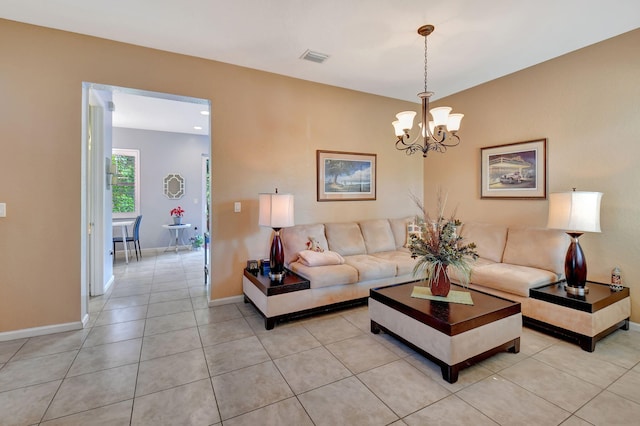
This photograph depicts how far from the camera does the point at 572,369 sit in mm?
2260

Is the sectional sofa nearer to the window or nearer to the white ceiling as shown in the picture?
the white ceiling

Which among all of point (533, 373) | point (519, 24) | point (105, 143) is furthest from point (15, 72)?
point (533, 373)

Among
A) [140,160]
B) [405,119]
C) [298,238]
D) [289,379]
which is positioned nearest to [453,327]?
[289,379]

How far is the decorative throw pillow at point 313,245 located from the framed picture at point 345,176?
0.71 metres

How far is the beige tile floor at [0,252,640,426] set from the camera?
180 cm

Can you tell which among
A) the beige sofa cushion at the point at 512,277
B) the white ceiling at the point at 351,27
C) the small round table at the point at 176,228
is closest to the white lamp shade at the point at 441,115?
the white ceiling at the point at 351,27

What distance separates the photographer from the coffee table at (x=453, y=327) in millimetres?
2092

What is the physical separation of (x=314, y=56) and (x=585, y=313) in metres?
3.65

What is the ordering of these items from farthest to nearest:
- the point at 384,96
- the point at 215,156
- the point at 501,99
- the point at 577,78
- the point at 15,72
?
the point at 384,96
the point at 501,99
the point at 215,156
the point at 577,78
the point at 15,72

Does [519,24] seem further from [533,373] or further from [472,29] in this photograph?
[533,373]

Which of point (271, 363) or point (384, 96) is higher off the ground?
point (384, 96)

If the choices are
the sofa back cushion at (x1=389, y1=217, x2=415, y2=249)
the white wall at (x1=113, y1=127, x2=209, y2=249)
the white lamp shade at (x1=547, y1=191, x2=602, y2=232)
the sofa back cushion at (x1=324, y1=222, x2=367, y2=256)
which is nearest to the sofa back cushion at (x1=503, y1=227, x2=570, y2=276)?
the white lamp shade at (x1=547, y1=191, x2=602, y2=232)

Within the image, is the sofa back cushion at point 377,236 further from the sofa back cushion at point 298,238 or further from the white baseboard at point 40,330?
the white baseboard at point 40,330

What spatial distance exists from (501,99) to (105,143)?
18.5 feet
